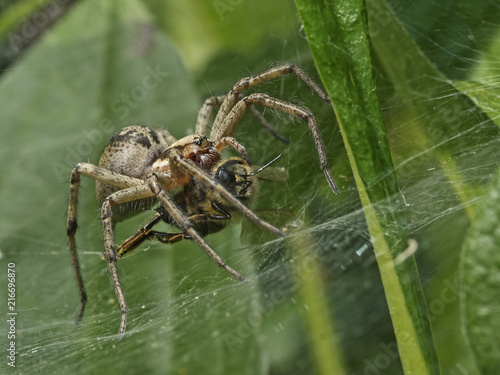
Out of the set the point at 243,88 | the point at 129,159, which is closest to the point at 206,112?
the point at 243,88

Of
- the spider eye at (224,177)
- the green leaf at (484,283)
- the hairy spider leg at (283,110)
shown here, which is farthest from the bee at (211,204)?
the green leaf at (484,283)

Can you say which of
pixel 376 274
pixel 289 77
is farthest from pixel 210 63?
pixel 376 274

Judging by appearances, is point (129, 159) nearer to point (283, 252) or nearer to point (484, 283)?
point (283, 252)

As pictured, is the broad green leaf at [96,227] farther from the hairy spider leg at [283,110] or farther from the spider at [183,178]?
the hairy spider leg at [283,110]

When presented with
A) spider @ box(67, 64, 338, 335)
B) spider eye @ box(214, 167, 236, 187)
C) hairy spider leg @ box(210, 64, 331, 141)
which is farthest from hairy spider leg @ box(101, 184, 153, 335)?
hairy spider leg @ box(210, 64, 331, 141)

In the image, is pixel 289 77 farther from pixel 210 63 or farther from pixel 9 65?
pixel 9 65
